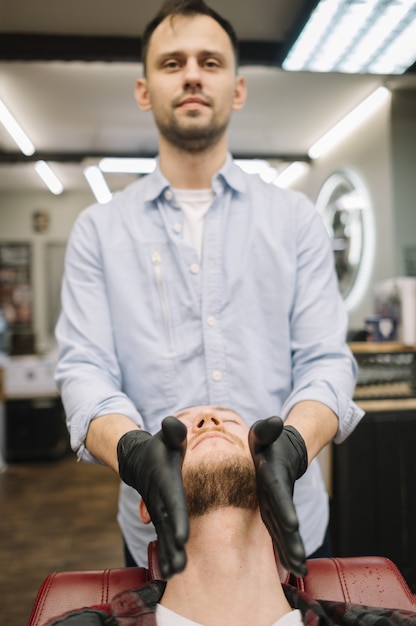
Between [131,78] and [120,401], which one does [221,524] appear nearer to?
[120,401]

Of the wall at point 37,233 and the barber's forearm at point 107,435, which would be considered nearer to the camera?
the barber's forearm at point 107,435

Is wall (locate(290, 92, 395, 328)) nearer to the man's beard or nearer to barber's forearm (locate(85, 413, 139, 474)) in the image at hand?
the man's beard

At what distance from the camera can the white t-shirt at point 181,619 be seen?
1058 mm

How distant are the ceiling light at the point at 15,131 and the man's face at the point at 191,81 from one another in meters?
4.07

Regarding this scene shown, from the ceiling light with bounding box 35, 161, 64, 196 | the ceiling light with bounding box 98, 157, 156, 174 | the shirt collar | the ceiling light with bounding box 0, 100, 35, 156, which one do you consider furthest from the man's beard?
the ceiling light with bounding box 35, 161, 64, 196

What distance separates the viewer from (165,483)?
0.87 metres

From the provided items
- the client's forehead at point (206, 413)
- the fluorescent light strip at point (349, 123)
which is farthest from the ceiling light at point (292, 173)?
the client's forehead at point (206, 413)

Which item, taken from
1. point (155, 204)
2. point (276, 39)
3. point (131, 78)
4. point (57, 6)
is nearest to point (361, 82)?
A: point (276, 39)

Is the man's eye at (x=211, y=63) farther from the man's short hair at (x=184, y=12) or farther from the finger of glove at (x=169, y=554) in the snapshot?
the finger of glove at (x=169, y=554)

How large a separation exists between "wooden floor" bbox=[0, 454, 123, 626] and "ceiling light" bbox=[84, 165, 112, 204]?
3241mm

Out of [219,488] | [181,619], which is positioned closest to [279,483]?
[219,488]

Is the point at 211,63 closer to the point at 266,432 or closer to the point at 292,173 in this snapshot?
the point at 266,432

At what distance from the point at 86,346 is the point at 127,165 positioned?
225 inches

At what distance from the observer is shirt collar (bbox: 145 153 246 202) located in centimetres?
158
